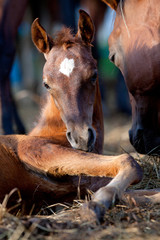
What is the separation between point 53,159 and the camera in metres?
2.71

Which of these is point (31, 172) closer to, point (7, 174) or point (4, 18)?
point (7, 174)

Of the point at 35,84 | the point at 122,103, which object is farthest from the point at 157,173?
the point at 35,84

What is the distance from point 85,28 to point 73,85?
74 cm

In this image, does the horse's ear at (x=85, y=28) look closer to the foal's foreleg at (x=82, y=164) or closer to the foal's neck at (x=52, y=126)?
the foal's neck at (x=52, y=126)

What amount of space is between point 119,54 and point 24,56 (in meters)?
11.7

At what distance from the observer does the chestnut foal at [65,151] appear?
259 cm

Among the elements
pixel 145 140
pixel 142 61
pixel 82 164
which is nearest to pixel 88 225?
pixel 82 164

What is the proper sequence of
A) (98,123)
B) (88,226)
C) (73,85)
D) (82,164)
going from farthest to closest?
1. (98,123)
2. (73,85)
3. (82,164)
4. (88,226)

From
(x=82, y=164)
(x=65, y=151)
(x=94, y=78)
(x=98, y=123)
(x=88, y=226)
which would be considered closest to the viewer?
(x=88, y=226)

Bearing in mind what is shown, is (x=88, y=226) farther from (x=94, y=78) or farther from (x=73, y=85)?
(x=94, y=78)

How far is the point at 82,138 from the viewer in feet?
8.98

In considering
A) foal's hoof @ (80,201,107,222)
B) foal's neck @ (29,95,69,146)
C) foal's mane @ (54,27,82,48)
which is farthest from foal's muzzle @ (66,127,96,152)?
foal's mane @ (54,27,82,48)

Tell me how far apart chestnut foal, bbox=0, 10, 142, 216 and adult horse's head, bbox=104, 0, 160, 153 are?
1.17ft

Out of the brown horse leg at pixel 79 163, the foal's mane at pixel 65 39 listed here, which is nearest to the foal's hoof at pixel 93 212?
the brown horse leg at pixel 79 163
